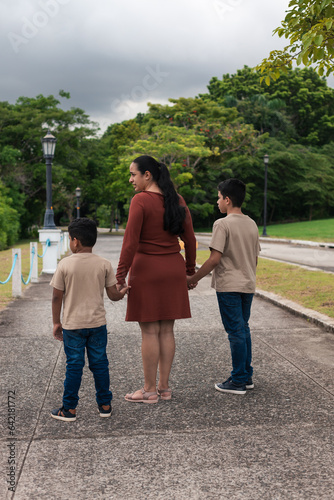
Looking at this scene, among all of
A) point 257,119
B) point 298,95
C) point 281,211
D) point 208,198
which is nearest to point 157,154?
point 208,198

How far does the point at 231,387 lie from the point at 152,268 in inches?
49.3

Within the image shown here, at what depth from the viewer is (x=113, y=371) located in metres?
4.83

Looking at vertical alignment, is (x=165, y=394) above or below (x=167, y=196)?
below

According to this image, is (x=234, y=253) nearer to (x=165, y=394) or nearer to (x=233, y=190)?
(x=233, y=190)

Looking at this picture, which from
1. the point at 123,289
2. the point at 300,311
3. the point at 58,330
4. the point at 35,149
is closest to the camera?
the point at 58,330

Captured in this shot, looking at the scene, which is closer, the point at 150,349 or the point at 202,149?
the point at 150,349

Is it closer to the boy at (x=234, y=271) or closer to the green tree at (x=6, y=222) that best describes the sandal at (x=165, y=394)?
the boy at (x=234, y=271)

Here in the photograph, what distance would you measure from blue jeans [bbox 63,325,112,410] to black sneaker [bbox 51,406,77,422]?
38 millimetres

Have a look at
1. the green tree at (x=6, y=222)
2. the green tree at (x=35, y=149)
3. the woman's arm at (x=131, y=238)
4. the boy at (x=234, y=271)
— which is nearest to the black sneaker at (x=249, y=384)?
the boy at (x=234, y=271)

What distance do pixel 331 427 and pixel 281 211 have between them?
173 feet

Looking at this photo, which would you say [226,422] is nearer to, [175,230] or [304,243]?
[175,230]

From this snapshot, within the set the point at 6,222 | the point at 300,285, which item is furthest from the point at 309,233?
the point at 300,285

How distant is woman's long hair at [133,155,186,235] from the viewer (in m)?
3.81

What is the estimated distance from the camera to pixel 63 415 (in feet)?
11.9
